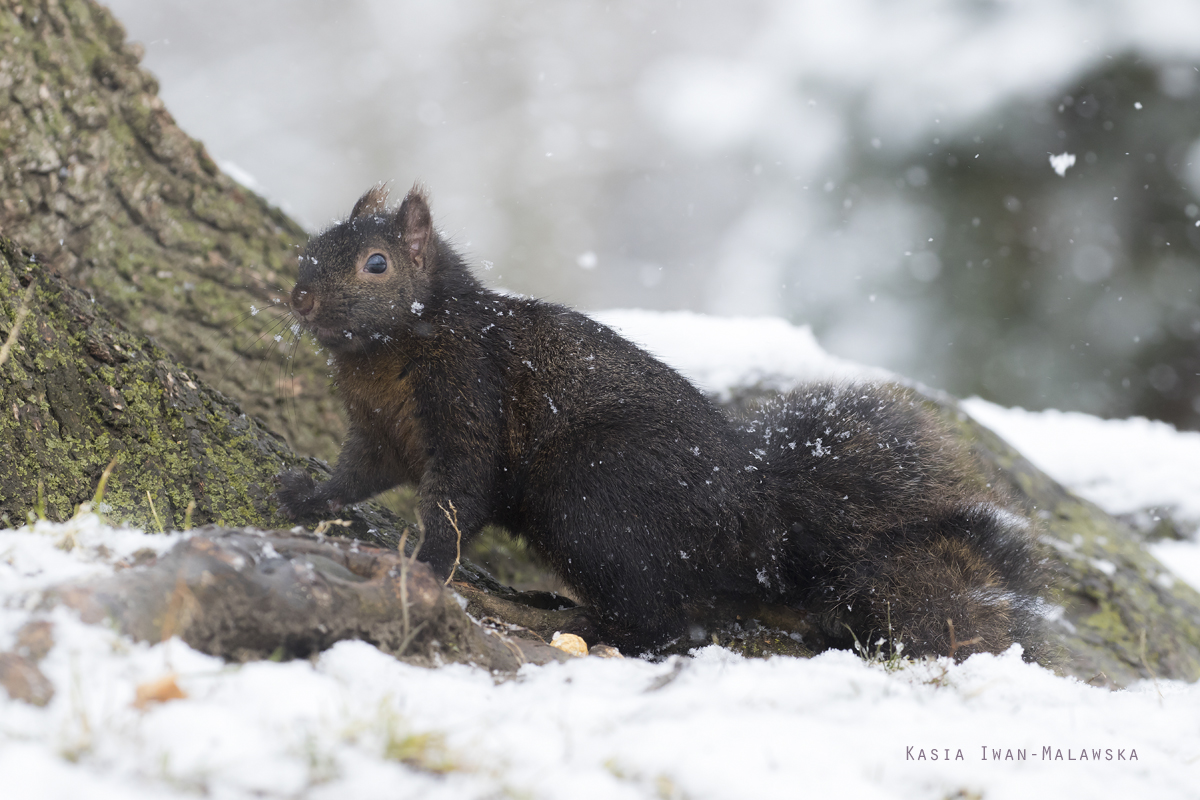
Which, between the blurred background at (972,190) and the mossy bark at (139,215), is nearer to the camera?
the mossy bark at (139,215)

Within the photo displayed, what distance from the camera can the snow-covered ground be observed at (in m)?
1.01

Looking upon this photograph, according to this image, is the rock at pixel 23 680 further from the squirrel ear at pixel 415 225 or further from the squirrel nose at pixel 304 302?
the squirrel ear at pixel 415 225

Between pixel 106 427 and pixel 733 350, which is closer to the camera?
pixel 106 427

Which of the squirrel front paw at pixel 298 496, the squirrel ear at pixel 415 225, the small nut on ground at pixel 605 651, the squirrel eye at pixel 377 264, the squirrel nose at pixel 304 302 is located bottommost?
the small nut on ground at pixel 605 651

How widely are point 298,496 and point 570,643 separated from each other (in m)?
1.01

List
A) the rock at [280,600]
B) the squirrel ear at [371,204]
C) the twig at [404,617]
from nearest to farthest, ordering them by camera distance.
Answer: the rock at [280,600] → the twig at [404,617] → the squirrel ear at [371,204]

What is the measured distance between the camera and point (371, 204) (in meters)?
3.10

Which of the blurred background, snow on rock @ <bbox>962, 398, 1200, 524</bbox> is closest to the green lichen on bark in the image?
the blurred background

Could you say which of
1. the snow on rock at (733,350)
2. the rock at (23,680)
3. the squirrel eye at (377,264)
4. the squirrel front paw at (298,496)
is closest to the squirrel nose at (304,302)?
the squirrel eye at (377,264)

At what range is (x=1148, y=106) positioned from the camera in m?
6.14

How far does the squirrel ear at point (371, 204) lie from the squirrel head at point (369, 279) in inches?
8.6

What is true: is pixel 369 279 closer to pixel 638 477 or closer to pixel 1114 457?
pixel 638 477

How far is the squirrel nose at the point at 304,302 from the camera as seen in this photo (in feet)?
8.41

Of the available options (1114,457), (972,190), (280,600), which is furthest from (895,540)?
(972,190)
